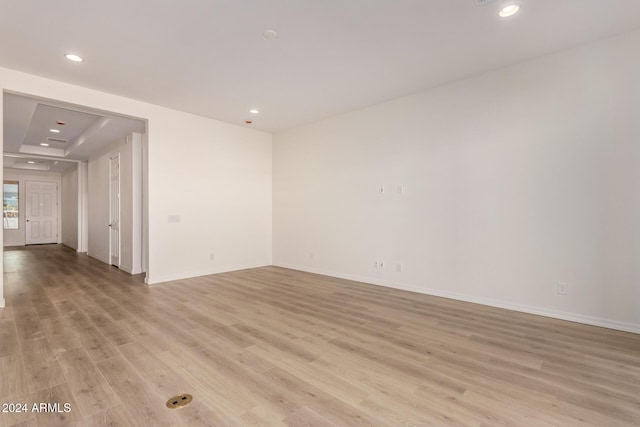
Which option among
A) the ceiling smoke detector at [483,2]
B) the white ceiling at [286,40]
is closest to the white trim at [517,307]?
the white ceiling at [286,40]


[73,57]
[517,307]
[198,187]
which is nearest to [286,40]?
[73,57]

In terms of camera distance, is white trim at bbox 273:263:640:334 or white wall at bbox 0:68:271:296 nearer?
white trim at bbox 273:263:640:334

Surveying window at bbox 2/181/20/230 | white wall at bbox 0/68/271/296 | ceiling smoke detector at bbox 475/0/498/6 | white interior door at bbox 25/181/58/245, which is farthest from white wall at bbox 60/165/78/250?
ceiling smoke detector at bbox 475/0/498/6

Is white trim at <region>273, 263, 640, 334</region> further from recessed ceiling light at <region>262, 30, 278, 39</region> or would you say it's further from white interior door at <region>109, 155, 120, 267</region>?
white interior door at <region>109, 155, 120, 267</region>

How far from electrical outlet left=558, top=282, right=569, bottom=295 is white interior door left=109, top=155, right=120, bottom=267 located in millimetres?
7772

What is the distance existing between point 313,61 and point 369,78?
2.88 ft

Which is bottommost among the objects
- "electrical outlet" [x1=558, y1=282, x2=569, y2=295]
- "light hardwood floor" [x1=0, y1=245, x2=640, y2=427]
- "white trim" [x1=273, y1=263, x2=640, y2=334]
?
"light hardwood floor" [x1=0, y1=245, x2=640, y2=427]

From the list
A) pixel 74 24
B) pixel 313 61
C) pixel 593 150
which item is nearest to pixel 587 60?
pixel 593 150

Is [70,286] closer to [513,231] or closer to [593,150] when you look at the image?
[513,231]

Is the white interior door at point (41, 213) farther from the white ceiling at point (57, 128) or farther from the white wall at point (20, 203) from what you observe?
the white ceiling at point (57, 128)

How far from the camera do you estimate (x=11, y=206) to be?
1059 centimetres

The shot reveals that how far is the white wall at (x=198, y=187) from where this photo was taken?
4.95 m

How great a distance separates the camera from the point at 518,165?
361 cm

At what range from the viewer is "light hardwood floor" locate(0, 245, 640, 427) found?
1.80 m
